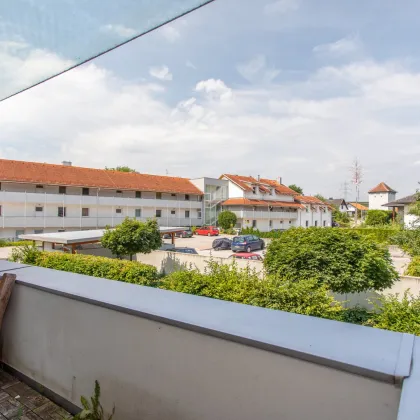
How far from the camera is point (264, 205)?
3378 cm

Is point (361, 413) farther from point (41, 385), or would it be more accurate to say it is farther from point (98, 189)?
point (98, 189)

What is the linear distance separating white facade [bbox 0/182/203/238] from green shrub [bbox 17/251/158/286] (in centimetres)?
1200

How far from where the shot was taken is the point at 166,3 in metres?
1.89

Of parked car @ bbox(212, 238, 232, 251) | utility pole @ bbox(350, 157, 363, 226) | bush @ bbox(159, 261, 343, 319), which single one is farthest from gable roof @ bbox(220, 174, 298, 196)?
bush @ bbox(159, 261, 343, 319)

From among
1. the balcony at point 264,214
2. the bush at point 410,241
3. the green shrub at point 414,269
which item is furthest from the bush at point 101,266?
the balcony at point 264,214

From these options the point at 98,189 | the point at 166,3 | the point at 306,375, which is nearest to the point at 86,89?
the point at 166,3

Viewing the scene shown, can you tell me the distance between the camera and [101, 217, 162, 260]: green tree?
1194cm

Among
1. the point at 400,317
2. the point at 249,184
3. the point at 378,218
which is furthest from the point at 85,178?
the point at 378,218

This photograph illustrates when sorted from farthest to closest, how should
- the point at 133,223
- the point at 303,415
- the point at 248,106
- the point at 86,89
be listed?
the point at 133,223 → the point at 248,106 → the point at 86,89 → the point at 303,415

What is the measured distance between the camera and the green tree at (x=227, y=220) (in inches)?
1205

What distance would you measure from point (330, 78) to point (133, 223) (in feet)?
28.8

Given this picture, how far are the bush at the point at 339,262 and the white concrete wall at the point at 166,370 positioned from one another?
5902mm

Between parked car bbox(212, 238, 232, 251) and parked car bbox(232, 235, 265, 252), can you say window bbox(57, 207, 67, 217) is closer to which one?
parked car bbox(212, 238, 232, 251)

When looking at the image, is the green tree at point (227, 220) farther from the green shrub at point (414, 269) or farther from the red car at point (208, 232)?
the green shrub at point (414, 269)
